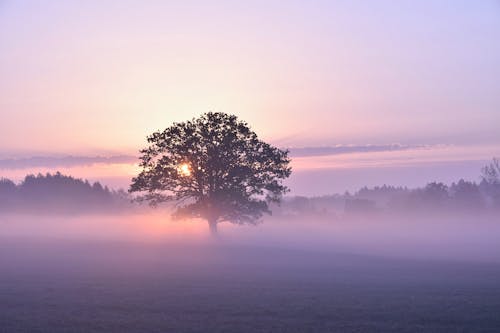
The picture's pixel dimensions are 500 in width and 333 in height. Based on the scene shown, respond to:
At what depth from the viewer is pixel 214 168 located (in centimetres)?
5750

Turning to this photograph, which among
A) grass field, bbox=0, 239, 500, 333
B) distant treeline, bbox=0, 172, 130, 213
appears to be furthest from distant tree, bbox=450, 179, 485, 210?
grass field, bbox=0, 239, 500, 333

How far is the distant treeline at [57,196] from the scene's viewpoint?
11850 cm

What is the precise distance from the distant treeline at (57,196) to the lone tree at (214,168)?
5895cm

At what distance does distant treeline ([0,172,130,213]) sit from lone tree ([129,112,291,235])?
59.0 m

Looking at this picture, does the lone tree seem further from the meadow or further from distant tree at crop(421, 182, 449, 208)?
distant tree at crop(421, 182, 449, 208)

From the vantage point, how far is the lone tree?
57.5 metres

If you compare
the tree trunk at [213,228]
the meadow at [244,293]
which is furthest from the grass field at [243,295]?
the tree trunk at [213,228]

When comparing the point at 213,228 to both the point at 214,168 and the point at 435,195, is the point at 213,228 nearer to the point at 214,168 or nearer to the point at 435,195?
the point at 214,168

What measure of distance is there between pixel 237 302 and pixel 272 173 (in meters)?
34.0

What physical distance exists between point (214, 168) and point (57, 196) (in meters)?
70.0

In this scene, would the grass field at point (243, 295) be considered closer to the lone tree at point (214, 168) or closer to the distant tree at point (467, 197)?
the lone tree at point (214, 168)

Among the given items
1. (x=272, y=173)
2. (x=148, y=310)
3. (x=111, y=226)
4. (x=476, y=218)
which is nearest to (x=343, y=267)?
(x=272, y=173)

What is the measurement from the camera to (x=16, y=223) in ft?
341

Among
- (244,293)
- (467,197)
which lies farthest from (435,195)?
(244,293)
